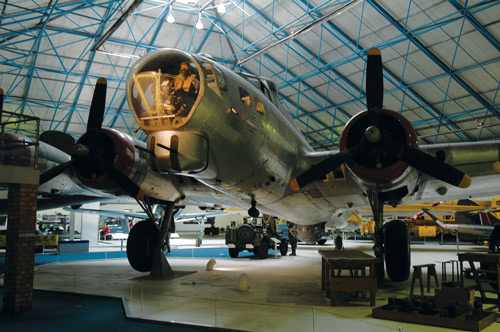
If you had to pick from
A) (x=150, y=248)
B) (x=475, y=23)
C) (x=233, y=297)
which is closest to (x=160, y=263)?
(x=150, y=248)

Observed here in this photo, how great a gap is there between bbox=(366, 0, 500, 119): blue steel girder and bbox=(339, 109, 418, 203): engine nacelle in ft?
43.9

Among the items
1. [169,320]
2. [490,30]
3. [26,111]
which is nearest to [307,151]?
[169,320]

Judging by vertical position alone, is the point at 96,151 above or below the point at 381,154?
above

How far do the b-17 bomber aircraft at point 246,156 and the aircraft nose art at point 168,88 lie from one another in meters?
0.02

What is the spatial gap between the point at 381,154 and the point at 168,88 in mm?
4004

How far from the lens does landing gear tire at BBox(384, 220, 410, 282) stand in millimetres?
9148

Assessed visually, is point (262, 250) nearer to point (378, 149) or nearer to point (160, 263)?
point (160, 263)

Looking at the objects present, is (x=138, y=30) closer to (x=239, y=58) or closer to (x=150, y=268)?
(x=239, y=58)

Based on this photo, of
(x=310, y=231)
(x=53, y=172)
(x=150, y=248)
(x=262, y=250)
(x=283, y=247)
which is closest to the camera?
(x=53, y=172)

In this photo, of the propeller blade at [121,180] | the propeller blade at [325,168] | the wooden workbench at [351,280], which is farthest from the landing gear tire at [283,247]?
the propeller blade at [325,168]

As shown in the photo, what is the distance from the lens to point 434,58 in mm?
20250

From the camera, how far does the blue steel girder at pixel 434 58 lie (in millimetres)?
18913

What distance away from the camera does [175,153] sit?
6.50 metres

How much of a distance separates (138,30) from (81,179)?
55.7ft
